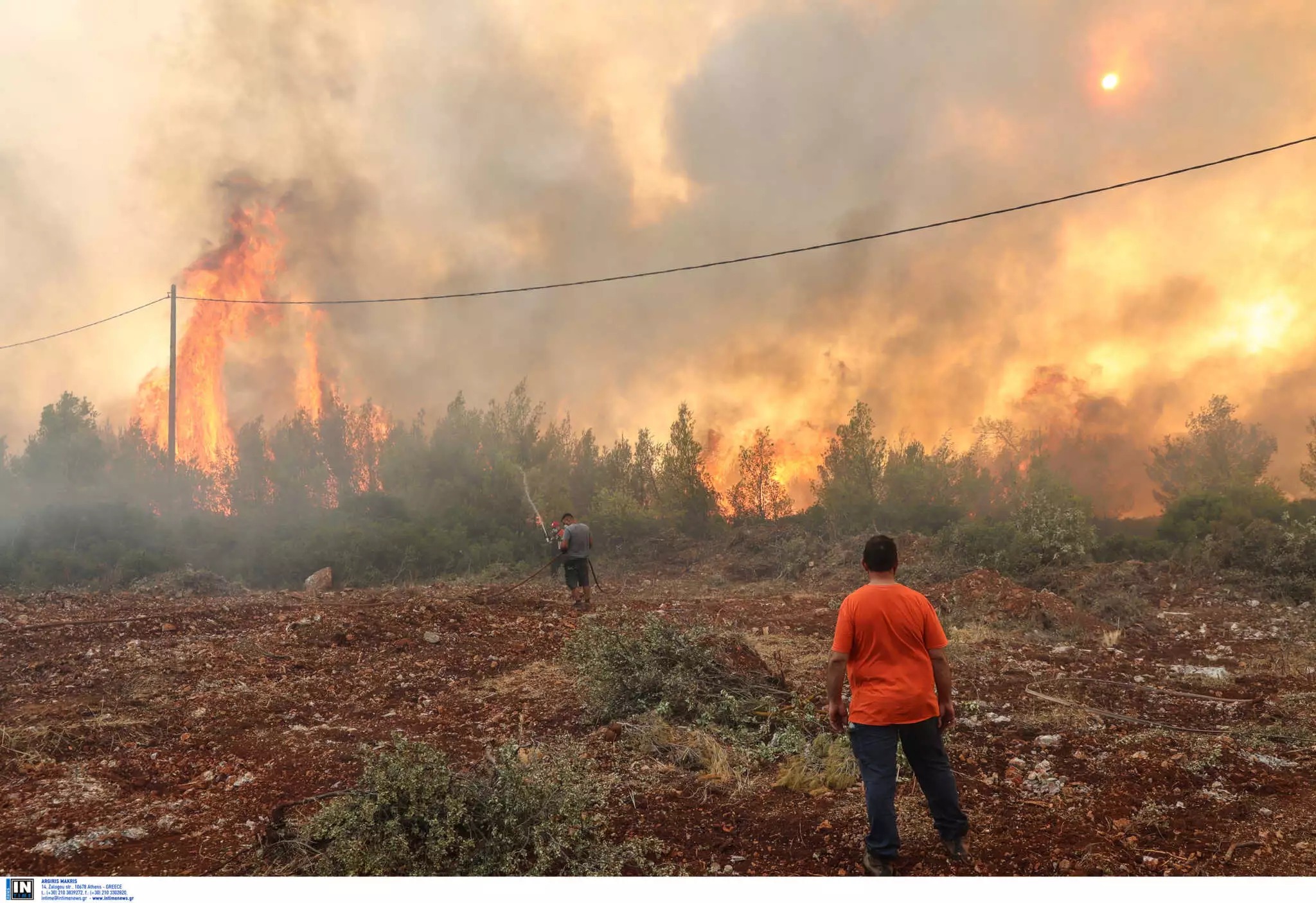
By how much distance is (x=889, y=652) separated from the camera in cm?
374

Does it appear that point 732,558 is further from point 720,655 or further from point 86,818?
point 86,818

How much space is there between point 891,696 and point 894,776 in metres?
0.38

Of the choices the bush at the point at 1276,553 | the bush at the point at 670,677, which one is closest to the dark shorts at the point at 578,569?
the bush at the point at 670,677

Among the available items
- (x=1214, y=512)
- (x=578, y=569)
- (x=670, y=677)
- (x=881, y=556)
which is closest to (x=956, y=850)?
(x=881, y=556)

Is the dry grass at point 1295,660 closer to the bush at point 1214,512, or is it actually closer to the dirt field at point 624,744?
the dirt field at point 624,744

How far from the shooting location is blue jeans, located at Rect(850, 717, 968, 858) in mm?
3693

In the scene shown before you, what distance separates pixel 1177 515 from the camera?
2258 cm

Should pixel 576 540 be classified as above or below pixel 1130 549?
above

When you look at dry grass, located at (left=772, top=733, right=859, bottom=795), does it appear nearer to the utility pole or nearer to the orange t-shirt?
the orange t-shirt

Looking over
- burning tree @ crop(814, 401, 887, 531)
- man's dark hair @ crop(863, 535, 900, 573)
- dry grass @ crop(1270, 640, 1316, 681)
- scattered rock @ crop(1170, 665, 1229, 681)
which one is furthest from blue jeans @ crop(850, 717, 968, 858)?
burning tree @ crop(814, 401, 887, 531)

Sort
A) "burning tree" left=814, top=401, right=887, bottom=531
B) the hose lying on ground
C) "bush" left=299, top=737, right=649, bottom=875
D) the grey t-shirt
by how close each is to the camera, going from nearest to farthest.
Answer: "bush" left=299, top=737, right=649, bottom=875
the hose lying on ground
the grey t-shirt
"burning tree" left=814, top=401, right=887, bottom=531

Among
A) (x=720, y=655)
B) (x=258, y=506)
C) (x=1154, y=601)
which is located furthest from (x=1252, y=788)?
(x=258, y=506)

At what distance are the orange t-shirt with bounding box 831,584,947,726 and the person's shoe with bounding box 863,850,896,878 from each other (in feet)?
2.22

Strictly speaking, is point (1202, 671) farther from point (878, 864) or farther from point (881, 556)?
point (881, 556)
